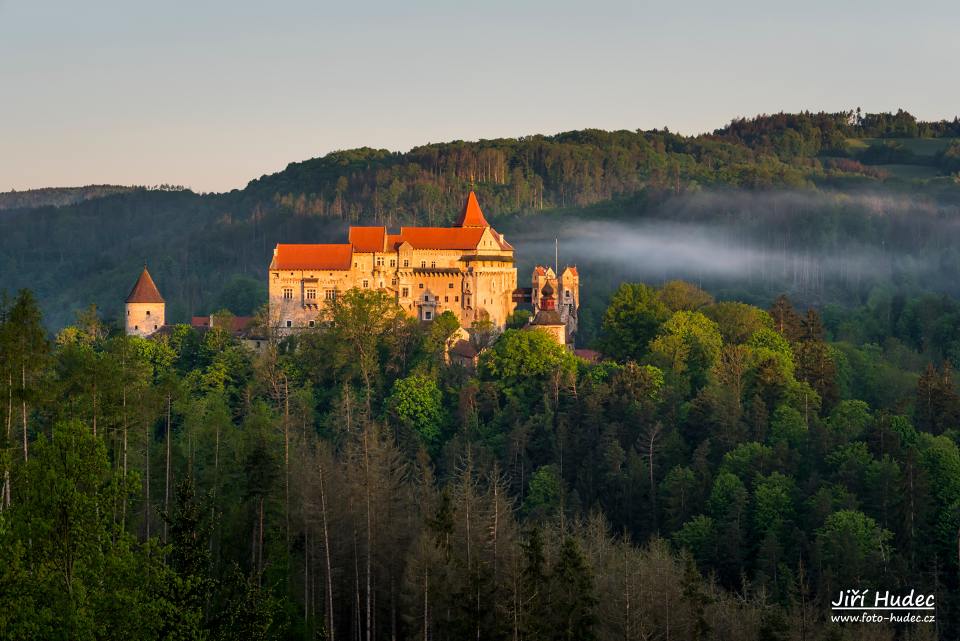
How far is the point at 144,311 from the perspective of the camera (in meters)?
102

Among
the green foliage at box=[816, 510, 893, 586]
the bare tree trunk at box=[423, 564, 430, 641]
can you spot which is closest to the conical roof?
the green foliage at box=[816, 510, 893, 586]

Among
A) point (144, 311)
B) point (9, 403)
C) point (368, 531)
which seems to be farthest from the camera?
point (144, 311)

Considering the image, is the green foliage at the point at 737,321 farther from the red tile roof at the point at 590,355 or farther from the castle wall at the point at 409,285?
the castle wall at the point at 409,285

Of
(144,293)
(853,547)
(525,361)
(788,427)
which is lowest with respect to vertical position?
(853,547)

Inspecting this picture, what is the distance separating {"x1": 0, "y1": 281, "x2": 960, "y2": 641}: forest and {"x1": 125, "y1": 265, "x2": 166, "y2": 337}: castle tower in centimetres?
247

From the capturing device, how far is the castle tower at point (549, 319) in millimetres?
93562

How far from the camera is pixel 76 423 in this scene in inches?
1602

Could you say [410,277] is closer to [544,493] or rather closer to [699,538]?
[544,493]

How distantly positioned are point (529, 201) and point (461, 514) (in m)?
139

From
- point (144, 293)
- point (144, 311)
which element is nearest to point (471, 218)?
Result: point (144, 293)

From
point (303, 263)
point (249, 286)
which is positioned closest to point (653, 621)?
point (303, 263)

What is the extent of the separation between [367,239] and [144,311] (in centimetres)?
1391

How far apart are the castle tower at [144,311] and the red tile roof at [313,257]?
8.66 metres

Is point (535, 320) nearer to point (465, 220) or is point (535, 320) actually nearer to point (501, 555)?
point (465, 220)
